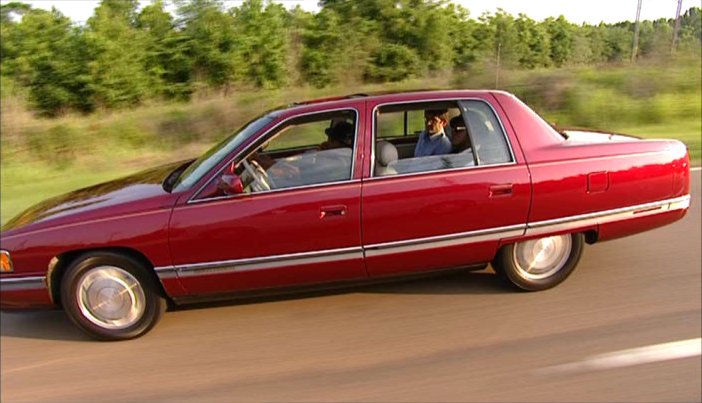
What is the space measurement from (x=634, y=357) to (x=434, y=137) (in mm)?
1942

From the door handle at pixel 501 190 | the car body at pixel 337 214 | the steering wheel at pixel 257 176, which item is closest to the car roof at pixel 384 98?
the car body at pixel 337 214

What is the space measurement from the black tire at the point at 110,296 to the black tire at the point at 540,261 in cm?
245

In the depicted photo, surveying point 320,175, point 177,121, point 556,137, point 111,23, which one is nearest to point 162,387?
point 320,175

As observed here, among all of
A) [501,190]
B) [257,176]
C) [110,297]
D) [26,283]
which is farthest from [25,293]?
[501,190]

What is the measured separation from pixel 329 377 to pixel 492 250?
1498mm

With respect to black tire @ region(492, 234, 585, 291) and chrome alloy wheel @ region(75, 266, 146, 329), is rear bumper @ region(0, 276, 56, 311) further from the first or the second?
black tire @ region(492, 234, 585, 291)

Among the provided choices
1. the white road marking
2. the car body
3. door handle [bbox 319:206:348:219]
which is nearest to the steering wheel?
the car body

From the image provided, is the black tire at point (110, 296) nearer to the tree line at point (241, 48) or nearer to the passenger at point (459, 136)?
the passenger at point (459, 136)

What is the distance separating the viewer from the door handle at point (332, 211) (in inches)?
152

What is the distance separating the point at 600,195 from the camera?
4176 mm

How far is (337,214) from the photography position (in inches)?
153

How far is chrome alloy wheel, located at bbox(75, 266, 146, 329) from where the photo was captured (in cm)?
390

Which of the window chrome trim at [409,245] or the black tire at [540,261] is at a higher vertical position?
the window chrome trim at [409,245]

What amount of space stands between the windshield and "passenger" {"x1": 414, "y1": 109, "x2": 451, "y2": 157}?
1.12m
